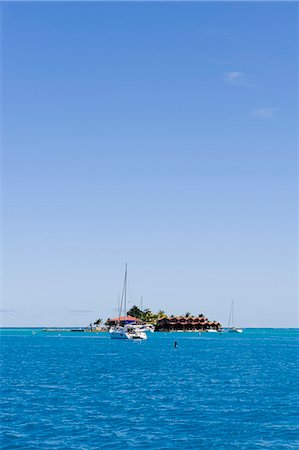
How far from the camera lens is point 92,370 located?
92.0m

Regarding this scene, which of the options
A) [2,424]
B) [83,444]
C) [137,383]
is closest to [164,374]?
[137,383]

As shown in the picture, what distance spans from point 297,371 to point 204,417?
52.5 m

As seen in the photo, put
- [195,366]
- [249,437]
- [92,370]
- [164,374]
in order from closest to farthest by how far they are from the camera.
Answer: [249,437] → [164,374] → [92,370] → [195,366]

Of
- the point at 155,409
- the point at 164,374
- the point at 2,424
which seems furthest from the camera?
the point at 164,374

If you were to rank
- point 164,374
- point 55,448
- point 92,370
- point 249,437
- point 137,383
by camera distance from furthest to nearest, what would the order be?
1. point 92,370
2. point 164,374
3. point 137,383
4. point 249,437
5. point 55,448

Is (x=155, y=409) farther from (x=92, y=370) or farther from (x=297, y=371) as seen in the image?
(x=297, y=371)

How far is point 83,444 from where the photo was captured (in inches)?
1542

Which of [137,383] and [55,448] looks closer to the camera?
[55,448]

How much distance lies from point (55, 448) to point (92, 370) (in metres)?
54.9

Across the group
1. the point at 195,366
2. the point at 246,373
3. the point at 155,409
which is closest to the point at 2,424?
the point at 155,409

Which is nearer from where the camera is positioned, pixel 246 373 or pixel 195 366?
pixel 246 373

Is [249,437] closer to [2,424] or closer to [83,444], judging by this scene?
[83,444]

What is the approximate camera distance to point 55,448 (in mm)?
37969

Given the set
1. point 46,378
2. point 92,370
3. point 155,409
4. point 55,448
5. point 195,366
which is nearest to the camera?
point 55,448
